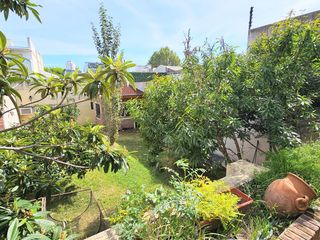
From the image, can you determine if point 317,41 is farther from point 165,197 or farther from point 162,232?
point 162,232

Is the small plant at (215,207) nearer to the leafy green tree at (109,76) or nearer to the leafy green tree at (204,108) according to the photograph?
the leafy green tree at (109,76)

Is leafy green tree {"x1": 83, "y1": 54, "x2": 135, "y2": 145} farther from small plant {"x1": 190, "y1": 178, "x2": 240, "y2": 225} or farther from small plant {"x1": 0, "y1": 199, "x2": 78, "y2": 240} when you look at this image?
small plant {"x1": 190, "y1": 178, "x2": 240, "y2": 225}

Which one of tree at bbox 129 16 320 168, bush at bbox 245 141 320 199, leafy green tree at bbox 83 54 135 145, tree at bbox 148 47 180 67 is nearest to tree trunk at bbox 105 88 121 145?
tree at bbox 129 16 320 168

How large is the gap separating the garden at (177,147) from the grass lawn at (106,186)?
4 centimetres

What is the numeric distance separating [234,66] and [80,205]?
556cm

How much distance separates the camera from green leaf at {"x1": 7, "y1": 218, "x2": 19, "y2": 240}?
47.4 inches

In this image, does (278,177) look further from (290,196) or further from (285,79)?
(285,79)

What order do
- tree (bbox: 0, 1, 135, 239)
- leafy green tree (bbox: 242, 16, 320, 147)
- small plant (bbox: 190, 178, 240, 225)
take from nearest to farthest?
1. tree (bbox: 0, 1, 135, 239)
2. small plant (bbox: 190, 178, 240, 225)
3. leafy green tree (bbox: 242, 16, 320, 147)

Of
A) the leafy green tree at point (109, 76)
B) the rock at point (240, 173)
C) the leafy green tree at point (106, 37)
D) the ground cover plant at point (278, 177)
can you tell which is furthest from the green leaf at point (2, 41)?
the leafy green tree at point (106, 37)

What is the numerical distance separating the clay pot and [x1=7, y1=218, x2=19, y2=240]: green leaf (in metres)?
2.99

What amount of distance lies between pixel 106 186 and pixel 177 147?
288 centimetres

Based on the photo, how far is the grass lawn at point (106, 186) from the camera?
486 centimetres

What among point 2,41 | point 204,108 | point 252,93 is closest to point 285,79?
point 252,93

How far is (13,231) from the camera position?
1238 mm
